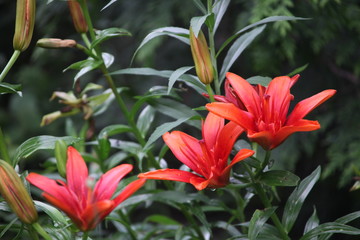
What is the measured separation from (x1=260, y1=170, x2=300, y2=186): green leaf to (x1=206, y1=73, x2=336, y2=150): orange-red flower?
0.17ft

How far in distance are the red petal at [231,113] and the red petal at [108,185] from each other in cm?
12

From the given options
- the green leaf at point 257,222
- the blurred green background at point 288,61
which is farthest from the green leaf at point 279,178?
the blurred green background at point 288,61

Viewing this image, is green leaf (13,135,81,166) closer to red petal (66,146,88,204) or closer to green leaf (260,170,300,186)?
red petal (66,146,88,204)

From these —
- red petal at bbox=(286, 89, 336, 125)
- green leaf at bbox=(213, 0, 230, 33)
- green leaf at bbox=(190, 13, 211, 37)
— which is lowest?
red petal at bbox=(286, 89, 336, 125)

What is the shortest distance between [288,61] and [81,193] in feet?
3.88

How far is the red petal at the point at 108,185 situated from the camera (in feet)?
1.91

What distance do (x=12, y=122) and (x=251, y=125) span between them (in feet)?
5.27

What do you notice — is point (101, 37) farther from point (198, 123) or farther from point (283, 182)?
point (283, 182)

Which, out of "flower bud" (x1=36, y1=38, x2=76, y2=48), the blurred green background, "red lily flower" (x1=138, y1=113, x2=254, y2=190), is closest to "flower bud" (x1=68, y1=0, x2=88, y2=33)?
"flower bud" (x1=36, y1=38, x2=76, y2=48)

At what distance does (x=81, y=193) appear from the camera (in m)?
0.59

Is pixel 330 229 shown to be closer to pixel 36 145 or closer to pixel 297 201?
pixel 297 201

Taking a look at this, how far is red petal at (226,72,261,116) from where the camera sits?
63 centimetres

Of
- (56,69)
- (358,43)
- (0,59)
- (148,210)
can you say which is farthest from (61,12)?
(358,43)

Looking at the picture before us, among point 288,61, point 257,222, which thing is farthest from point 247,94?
point 288,61
